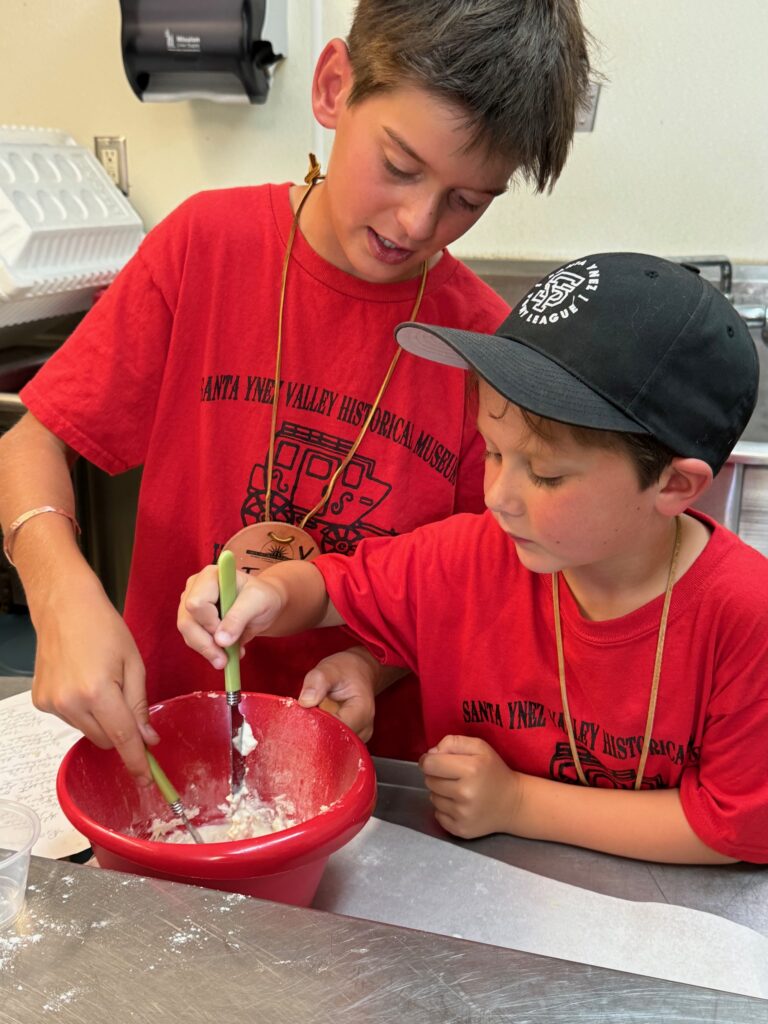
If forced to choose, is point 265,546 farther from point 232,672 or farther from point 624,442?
point 624,442

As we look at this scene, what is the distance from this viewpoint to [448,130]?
3.10 ft

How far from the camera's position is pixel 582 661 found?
1.00 m

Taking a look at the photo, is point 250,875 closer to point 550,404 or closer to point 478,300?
point 550,404

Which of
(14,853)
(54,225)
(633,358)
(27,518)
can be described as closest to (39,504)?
(27,518)

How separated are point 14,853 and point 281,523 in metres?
0.62

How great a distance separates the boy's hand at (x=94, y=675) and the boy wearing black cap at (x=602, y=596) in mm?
74

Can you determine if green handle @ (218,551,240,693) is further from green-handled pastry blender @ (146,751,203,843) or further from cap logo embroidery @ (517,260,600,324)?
cap logo embroidery @ (517,260,600,324)

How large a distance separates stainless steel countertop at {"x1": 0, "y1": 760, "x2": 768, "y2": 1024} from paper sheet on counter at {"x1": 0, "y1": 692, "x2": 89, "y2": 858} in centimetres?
30

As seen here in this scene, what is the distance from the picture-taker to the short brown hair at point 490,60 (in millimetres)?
921

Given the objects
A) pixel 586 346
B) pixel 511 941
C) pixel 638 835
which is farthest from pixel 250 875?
pixel 586 346

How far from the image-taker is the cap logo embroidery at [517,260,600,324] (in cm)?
89

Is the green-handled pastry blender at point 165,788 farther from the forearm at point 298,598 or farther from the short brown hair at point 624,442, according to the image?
the short brown hair at point 624,442

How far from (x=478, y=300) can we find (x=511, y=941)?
0.79 metres

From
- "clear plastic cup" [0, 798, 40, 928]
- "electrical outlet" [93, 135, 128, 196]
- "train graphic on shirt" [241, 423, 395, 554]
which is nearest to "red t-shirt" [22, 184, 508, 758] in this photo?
"train graphic on shirt" [241, 423, 395, 554]
